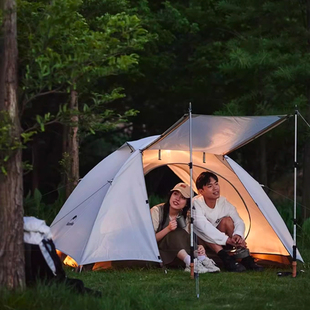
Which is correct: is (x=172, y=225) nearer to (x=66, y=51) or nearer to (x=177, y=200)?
(x=177, y=200)

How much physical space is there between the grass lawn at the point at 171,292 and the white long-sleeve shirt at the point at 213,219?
488 mm

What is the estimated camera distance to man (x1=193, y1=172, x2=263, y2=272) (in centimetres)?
770

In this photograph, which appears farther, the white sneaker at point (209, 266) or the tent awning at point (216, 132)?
the white sneaker at point (209, 266)

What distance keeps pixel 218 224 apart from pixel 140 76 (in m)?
6.87

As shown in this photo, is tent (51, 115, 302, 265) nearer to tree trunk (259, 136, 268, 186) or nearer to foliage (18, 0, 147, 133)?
foliage (18, 0, 147, 133)

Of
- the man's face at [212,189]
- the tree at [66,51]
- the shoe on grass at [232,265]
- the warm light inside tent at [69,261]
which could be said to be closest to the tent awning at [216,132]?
the man's face at [212,189]

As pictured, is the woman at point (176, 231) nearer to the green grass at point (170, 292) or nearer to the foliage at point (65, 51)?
the green grass at point (170, 292)

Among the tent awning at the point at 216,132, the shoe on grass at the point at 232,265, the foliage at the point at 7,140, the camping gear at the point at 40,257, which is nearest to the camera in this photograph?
the foliage at the point at 7,140

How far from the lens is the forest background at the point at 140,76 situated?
5184 millimetres

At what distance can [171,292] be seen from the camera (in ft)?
20.4

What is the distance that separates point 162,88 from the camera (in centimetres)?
1644

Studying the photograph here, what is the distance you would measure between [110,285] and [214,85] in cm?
1042

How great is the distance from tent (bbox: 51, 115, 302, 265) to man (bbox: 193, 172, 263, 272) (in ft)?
0.98

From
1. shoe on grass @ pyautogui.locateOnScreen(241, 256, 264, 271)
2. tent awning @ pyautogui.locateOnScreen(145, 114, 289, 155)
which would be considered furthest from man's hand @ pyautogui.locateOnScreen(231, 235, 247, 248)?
tent awning @ pyautogui.locateOnScreen(145, 114, 289, 155)
